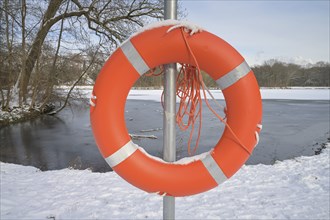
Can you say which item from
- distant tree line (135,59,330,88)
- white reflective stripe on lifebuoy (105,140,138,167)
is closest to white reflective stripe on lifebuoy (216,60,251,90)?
white reflective stripe on lifebuoy (105,140,138,167)

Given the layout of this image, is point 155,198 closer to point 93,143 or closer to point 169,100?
point 169,100

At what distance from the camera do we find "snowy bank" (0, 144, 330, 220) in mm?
2705

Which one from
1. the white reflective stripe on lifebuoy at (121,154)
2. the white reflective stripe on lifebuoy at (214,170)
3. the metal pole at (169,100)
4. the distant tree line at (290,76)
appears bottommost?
the white reflective stripe on lifebuoy at (214,170)

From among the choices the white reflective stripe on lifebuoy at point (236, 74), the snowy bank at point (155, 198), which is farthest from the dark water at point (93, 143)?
the white reflective stripe on lifebuoy at point (236, 74)

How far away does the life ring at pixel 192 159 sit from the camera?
1414 mm

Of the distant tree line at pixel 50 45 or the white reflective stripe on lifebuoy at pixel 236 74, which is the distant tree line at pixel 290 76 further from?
the white reflective stripe on lifebuoy at pixel 236 74

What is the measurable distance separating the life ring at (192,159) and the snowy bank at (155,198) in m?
1.38

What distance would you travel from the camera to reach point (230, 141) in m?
1.48

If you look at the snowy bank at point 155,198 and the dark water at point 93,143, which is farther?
the dark water at point 93,143

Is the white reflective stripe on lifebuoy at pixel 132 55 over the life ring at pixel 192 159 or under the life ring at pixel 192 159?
over

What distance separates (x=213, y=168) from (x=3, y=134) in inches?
369

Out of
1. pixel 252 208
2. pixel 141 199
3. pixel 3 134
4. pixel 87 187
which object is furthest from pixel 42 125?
pixel 252 208

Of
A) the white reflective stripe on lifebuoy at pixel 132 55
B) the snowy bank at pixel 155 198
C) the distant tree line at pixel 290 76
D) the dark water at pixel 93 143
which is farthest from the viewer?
the distant tree line at pixel 290 76

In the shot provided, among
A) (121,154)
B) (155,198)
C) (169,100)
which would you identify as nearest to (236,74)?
(169,100)
